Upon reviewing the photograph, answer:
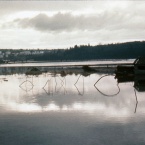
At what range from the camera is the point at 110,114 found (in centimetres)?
1775

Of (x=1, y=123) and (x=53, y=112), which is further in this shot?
(x=53, y=112)

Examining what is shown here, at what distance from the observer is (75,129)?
559 inches

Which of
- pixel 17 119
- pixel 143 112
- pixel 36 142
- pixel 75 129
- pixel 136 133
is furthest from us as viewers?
pixel 143 112

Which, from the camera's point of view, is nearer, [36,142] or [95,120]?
[36,142]

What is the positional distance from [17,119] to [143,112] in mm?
8237

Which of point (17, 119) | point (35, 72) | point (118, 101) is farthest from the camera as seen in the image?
point (35, 72)

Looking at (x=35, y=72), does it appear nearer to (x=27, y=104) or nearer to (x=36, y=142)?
(x=27, y=104)

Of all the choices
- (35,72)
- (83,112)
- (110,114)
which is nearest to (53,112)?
(83,112)

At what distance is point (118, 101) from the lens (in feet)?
76.7

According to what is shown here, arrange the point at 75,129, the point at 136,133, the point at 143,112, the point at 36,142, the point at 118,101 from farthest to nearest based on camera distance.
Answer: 1. the point at 118,101
2. the point at 143,112
3. the point at 75,129
4. the point at 136,133
5. the point at 36,142

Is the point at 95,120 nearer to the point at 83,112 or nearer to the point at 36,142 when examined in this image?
the point at 83,112

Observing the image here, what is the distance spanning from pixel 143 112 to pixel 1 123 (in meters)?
9.15

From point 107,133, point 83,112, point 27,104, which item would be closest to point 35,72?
point 27,104

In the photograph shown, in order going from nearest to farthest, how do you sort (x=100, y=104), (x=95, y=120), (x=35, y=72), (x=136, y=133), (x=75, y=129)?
(x=136, y=133), (x=75, y=129), (x=95, y=120), (x=100, y=104), (x=35, y=72)
